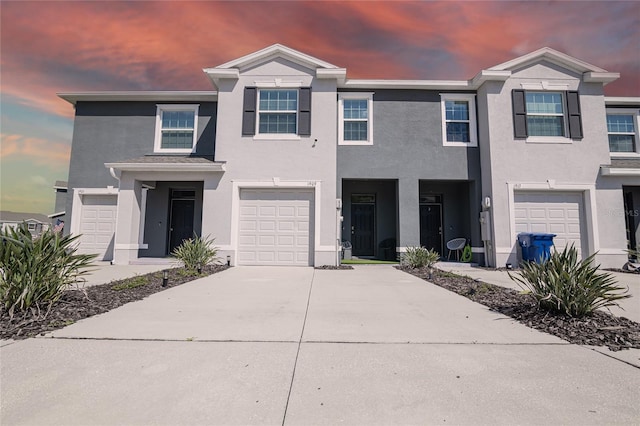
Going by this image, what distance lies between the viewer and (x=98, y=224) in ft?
38.3

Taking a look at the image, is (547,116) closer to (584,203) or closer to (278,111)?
(584,203)

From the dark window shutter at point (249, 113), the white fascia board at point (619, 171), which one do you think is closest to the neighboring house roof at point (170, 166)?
the dark window shutter at point (249, 113)

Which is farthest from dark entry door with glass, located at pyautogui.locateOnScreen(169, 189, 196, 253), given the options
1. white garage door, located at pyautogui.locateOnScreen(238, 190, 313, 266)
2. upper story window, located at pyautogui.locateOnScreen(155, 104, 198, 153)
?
white garage door, located at pyautogui.locateOnScreen(238, 190, 313, 266)

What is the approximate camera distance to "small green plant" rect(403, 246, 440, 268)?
9.53 m

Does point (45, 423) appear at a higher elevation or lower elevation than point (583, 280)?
lower

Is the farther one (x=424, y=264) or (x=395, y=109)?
(x=395, y=109)

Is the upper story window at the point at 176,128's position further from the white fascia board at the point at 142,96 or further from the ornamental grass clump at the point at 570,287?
the ornamental grass clump at the point at 570,287

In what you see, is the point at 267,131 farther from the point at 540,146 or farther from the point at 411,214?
the point at 540,146

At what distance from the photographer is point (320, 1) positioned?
8.50 meters

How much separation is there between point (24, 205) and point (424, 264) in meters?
11.6

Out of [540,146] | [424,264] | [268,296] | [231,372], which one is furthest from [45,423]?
[540,146]

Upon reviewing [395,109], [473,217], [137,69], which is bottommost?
[473,217]

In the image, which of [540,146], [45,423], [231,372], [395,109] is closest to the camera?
[45,423]

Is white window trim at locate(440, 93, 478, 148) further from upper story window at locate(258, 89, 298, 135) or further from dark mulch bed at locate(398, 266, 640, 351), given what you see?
dark mulch bed at locate(398, 266, 640, 351)
